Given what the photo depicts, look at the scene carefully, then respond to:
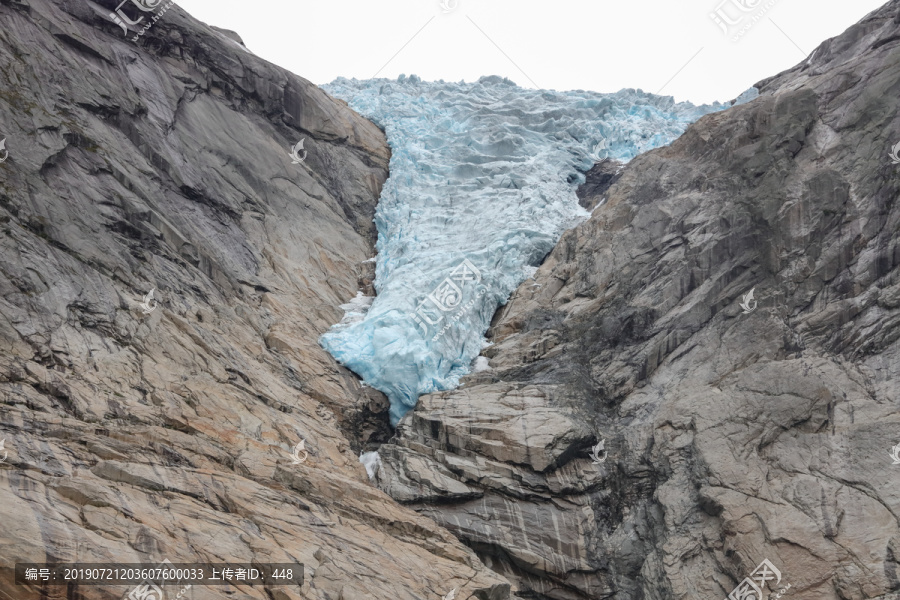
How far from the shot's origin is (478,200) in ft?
76.7

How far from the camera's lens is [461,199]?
23766 mm

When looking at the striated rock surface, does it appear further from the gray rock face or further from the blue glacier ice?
the gray rock face

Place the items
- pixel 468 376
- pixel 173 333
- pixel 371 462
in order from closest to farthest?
pixel 173 333, pixel 371 462, pixel 468 376

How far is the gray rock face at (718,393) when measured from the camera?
1138cm

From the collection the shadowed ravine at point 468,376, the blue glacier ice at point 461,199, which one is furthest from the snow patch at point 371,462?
the blue glacier ice at point 461,199

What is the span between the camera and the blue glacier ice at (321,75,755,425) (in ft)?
56.0

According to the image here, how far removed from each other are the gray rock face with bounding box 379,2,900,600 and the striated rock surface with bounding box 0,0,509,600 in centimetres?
210

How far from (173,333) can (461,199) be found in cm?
1305

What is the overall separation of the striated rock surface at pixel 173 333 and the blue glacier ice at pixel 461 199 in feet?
4.84

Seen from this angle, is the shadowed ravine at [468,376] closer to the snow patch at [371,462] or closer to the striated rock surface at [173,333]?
the striated rock surface at [173,333]

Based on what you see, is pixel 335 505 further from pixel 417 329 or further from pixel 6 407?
pixel 417 329

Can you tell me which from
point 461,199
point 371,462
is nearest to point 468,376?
point 371,462

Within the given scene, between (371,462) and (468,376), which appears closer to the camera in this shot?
(371,462)

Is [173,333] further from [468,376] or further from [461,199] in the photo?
[461,199]
